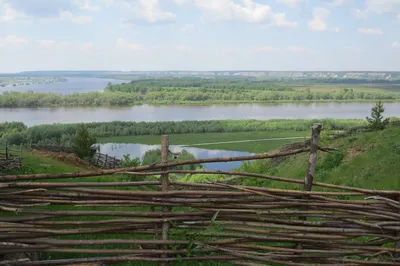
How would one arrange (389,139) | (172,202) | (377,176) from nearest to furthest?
(172,202), (377,176), (389,139)

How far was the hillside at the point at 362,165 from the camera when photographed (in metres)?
8.77

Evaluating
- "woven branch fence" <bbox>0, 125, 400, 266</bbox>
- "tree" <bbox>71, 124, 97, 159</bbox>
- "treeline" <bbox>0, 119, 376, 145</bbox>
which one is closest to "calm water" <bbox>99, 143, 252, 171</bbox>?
"treeline" <bbox>0, 119, 376, 145</bbox>

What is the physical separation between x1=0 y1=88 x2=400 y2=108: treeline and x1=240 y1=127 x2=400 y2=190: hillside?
193ft

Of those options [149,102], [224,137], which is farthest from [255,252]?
[149,102]

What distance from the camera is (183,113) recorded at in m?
60.4

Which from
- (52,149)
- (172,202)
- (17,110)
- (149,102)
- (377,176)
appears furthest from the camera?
(149,102)

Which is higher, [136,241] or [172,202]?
[172,202]

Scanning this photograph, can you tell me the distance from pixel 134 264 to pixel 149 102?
71.9 m

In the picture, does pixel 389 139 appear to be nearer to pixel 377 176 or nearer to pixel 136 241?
pixel 377 176

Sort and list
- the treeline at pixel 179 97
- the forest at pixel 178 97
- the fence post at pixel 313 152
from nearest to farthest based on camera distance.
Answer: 1. the fence post at pixel 313 152
2. the treeline at pixel 179 97
3. the forest at pixel 178 97

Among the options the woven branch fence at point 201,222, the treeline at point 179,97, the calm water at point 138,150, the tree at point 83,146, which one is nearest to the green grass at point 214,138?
the calm water at point 138,150

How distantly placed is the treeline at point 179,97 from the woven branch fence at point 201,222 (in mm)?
65249

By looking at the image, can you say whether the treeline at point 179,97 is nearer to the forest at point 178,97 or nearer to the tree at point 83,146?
the forest at point 178,97

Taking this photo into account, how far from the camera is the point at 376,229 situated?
292cm
